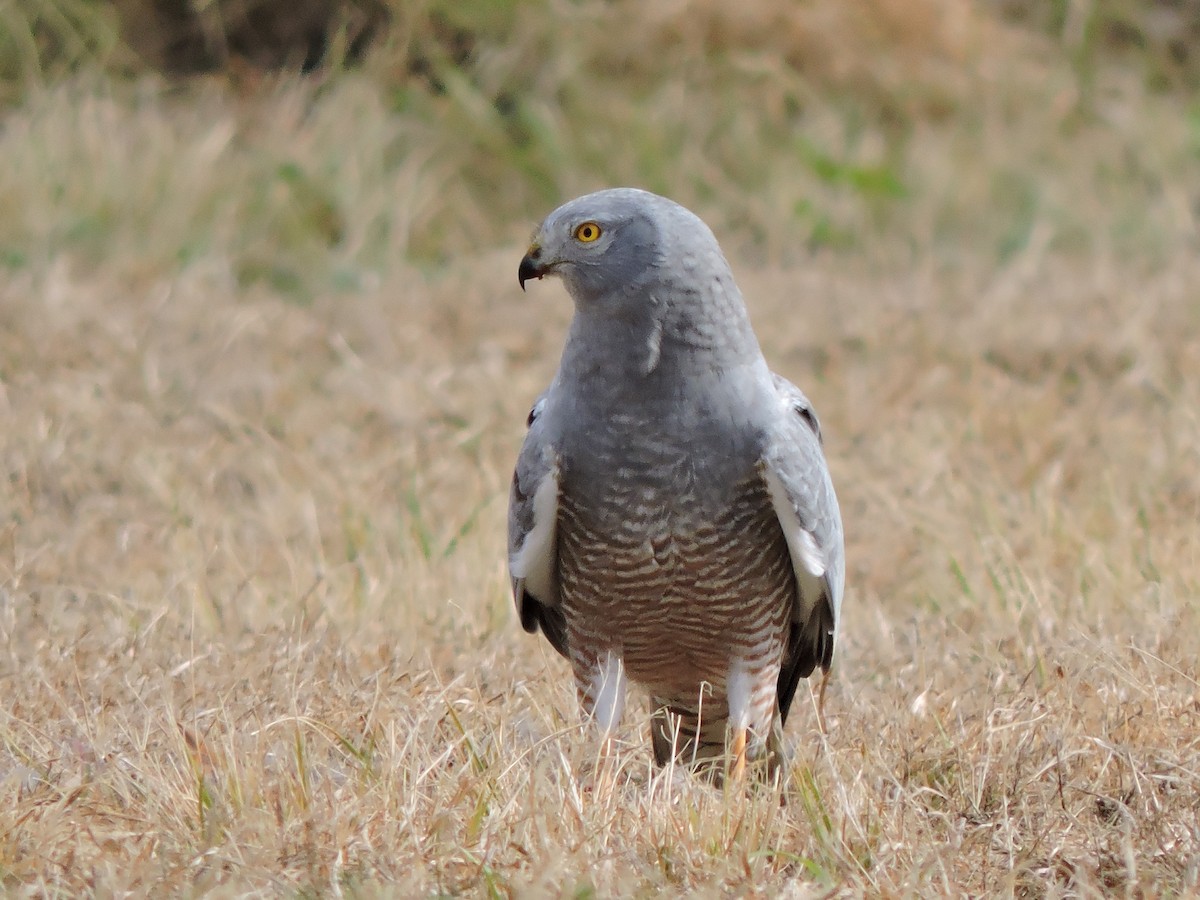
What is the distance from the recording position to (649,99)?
360 inches

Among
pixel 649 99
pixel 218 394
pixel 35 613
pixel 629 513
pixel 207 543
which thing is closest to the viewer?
pixel 629 513

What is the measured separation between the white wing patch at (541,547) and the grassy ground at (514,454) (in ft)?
0.64

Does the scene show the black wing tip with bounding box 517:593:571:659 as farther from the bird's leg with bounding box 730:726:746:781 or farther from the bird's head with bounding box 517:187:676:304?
the bird's head with bounding box 517:187:676:304

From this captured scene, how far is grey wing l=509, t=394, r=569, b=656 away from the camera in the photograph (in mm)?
3297

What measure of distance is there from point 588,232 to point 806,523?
0.72 metres

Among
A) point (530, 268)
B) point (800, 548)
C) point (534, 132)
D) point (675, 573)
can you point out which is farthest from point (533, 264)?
point (534, 132)

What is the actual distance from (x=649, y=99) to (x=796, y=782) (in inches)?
269

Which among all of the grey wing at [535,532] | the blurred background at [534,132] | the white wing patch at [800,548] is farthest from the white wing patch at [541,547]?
the blurred background at [534,132]

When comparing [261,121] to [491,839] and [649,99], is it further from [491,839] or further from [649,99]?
[491,839]

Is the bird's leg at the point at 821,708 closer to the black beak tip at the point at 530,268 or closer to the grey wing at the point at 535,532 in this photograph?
the grey wing at the point at 535,532

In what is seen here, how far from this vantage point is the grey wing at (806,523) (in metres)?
3.20

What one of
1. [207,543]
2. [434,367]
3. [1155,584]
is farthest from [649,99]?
[1155,584]

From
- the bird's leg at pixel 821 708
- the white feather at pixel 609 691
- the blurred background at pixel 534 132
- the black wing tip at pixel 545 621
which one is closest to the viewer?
the bird's leg at pixel 821 708

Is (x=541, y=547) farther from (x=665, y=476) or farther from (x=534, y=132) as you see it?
(x=534, y=132)
